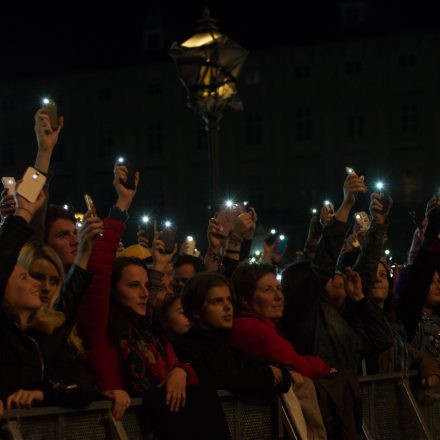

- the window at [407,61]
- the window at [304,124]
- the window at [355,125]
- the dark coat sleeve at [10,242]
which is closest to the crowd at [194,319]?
the dark coat sleeve at [10,242]

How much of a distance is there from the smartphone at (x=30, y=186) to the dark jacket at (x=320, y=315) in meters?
2.50

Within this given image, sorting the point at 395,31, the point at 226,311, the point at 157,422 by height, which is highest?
the point at 395,31

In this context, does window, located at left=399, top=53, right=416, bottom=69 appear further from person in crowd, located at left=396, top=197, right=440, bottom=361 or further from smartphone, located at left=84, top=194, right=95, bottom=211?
smartphone, located at left=84, top=194, right=95, bottom=211

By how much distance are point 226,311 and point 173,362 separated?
1.88 feet

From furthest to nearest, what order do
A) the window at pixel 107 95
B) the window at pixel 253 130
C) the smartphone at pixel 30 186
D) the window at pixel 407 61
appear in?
1. the window at pixel 107 95
2. the window at pixel 253 130
3. the window at pixel 407 61
4. the smartphone at pixel 30 186

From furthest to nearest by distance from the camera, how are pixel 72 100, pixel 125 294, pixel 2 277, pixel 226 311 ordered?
pixel 72 100 → pixel 226 311 → pixel 125 294 → pixel 2 277

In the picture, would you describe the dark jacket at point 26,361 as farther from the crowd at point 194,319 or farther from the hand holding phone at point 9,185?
the hand holding phone at point 9,185

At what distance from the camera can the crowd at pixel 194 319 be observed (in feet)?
18.9

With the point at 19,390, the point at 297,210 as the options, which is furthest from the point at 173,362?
the point at 297,210

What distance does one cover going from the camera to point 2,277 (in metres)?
5.43

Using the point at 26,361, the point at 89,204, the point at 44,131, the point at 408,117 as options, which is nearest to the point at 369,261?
the point at 89,204

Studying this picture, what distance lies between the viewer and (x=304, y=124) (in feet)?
215

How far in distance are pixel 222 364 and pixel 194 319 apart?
477 millimetres

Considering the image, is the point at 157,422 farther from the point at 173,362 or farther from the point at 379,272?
the point at 379,272
